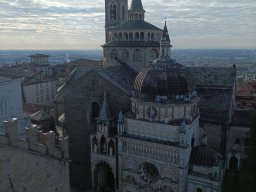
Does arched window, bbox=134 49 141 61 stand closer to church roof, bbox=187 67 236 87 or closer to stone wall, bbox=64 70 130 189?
church roof, bbox=187 67 236 87

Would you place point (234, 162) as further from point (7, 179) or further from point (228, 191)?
point (7, 179)

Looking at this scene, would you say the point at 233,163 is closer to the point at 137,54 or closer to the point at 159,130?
the point at 159,130

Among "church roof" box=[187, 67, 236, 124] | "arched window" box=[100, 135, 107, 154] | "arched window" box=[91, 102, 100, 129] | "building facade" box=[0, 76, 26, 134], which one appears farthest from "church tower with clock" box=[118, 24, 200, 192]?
"building facade" box=[0, 76, 26, 134]

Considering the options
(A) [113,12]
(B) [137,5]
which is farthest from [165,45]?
(A) [113,12]

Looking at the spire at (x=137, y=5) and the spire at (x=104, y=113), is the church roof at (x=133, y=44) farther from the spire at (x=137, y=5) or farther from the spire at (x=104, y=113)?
the spire at (x=104, y=113)

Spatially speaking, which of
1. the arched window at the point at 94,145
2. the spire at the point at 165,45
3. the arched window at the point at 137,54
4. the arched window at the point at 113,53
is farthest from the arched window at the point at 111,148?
the arched window at the point at 113,53

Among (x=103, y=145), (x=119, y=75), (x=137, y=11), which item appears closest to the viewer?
(x=103, y=145)
